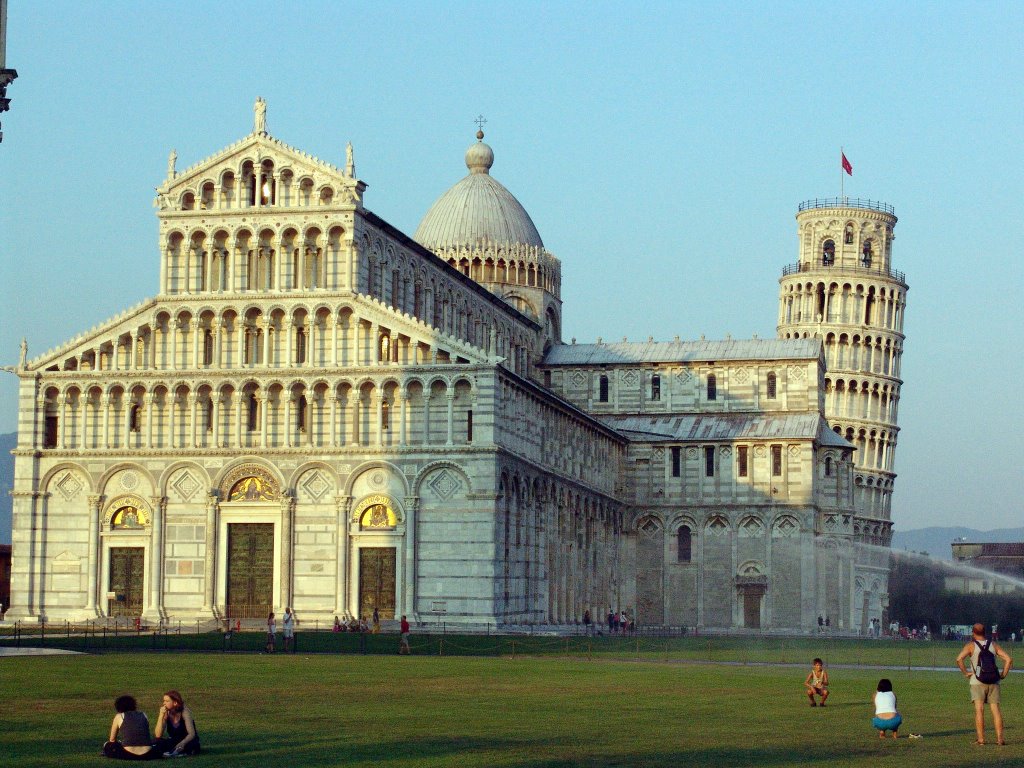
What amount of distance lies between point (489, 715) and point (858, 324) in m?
115

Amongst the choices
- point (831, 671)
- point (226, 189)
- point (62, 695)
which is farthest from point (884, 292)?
Answer: point (62, 695)

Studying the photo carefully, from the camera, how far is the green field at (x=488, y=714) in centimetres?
2761

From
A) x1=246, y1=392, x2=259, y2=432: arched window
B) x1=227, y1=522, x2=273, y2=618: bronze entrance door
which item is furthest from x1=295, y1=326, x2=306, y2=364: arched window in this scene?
x1=227, y1=522, x2=273, y2=618: bronze entrance door

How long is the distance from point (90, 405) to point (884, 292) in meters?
80.7

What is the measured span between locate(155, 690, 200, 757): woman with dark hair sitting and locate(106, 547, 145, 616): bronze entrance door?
185ft

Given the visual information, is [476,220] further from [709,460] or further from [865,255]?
[865,255]

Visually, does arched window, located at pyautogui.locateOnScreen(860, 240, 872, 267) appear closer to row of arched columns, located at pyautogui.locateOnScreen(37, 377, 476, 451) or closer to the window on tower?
the window on tower

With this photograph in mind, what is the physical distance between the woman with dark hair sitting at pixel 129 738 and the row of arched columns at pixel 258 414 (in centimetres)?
5260

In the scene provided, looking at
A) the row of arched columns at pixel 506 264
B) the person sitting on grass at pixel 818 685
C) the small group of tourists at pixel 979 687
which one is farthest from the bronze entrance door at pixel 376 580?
the small group of tourists at pixel 979 687

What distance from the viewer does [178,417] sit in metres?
82.7

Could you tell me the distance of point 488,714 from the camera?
3403 cm

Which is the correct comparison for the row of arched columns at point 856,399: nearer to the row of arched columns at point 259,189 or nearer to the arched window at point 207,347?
the row of arched columns at point 259,189

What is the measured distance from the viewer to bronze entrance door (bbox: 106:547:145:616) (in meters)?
82.4

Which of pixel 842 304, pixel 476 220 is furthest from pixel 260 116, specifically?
pixel 842 304
